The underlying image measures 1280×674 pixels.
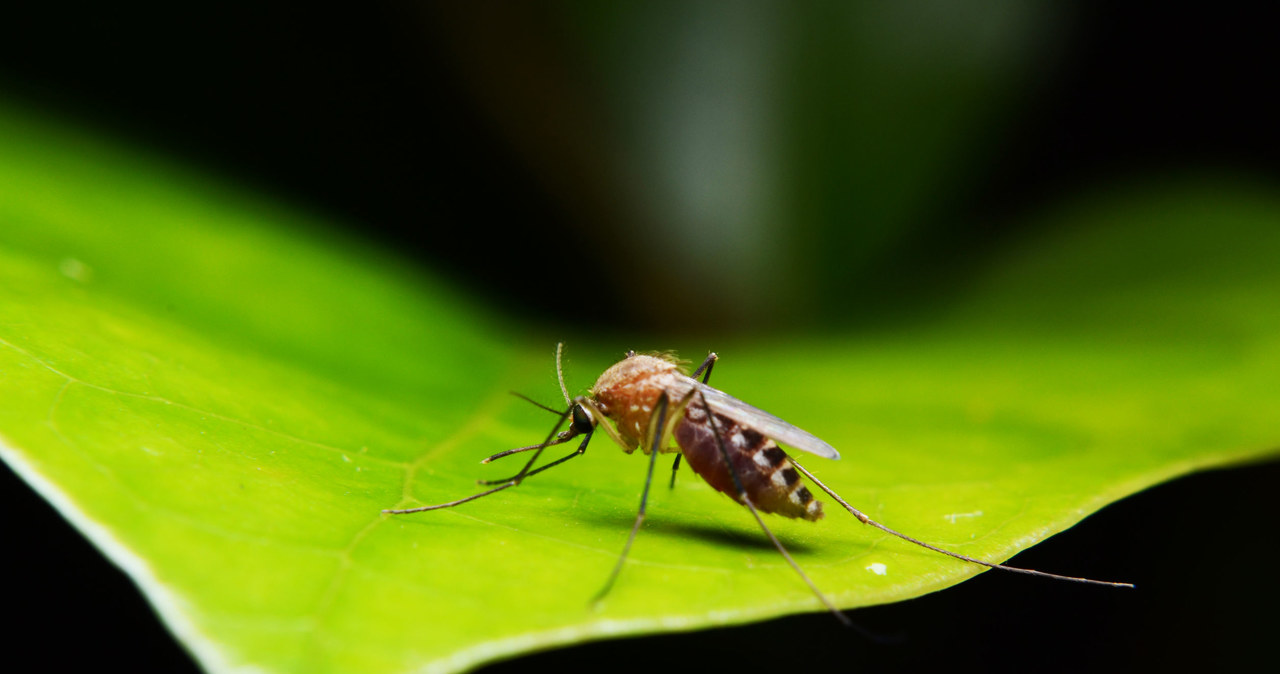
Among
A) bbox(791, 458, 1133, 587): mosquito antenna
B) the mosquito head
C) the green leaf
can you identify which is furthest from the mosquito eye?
bbox(791, 458, 1133, 587): mosquito antenna

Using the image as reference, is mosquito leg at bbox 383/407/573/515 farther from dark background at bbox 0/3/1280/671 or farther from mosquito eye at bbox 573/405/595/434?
dark background at bbox 0/3/1280/671

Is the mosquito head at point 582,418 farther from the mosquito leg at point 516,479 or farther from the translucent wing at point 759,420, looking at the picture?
the translucent wing at point 759,420

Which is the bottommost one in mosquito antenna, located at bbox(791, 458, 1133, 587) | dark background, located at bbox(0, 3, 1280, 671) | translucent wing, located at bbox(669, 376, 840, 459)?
mosquito antenna, located at bbox(791, 458, 1133, 587)

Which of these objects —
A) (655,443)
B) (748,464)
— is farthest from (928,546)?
(655,443)

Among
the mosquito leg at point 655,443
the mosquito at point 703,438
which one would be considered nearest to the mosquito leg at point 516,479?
the mosquito at point 703,438

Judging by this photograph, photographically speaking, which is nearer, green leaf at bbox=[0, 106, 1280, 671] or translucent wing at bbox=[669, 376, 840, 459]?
green leaf at bbox=[0, 106, 1280, 671]

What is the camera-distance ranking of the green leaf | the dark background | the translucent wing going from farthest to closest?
the dark background < the translucent wing < the green leaf

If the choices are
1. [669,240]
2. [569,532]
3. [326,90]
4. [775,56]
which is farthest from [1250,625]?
[326,90]
